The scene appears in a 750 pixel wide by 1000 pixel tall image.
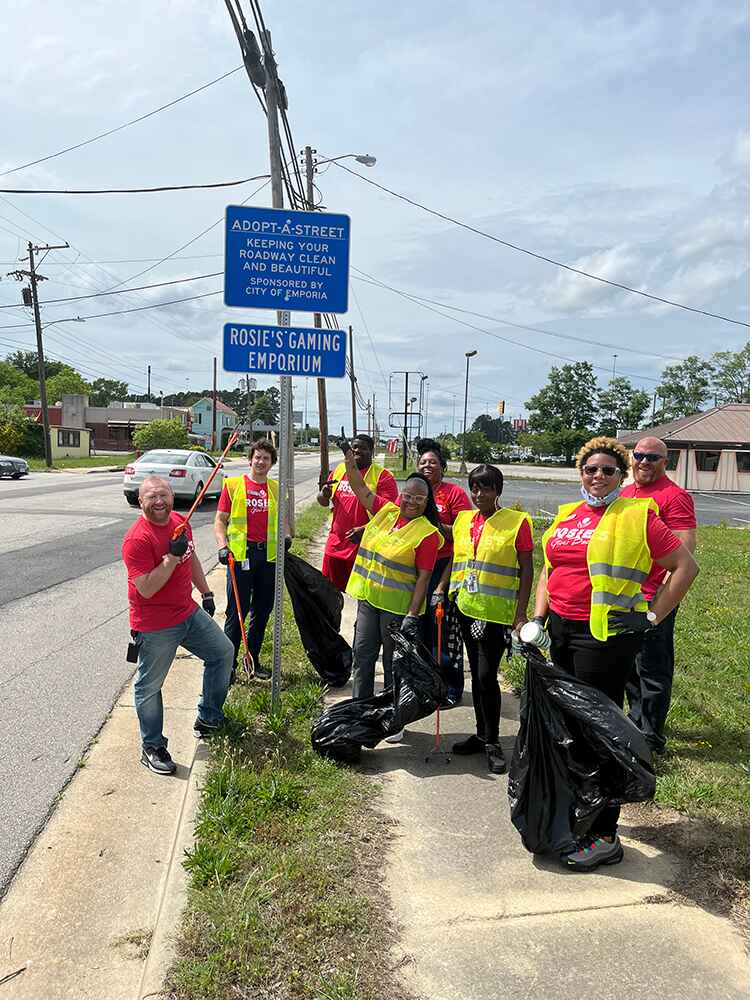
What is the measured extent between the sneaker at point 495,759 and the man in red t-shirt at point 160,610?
1626mm

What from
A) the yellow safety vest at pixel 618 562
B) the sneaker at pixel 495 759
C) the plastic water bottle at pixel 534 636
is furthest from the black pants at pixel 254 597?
the yellow safety vest at pixel 618 562

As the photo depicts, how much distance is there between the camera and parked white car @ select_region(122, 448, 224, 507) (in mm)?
17594

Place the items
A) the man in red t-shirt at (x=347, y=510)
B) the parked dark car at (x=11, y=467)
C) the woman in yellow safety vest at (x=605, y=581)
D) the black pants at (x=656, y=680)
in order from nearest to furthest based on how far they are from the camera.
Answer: the woman in yellow safety vest at (x=605, y=581), the black pants at (x=656, y=680), the man in red t-shirt at (x=347, y=510), the parked dark car at (x=11, y=467)

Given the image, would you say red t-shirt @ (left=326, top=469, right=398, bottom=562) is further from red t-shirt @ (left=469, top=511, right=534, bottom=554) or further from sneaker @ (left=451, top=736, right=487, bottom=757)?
sneaker @ (left=451, top=736, right=487, bottom=757)

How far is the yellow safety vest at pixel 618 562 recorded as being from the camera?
3326 mm

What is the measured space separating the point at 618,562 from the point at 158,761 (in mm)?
2749

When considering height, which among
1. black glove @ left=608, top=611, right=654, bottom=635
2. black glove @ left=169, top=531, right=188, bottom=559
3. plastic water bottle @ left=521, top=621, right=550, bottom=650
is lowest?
plastic water bottle @ left=521, top=621, right=550, bottom=650

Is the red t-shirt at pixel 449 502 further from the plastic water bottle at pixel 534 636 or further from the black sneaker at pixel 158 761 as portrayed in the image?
the black sneaker at pixel 158 761

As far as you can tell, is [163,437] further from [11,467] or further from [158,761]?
[158,761]

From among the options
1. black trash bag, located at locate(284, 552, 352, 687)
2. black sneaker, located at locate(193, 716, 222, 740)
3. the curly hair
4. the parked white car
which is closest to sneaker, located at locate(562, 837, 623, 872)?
the curly hair

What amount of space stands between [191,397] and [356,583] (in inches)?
6547

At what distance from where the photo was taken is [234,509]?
5.66 meters

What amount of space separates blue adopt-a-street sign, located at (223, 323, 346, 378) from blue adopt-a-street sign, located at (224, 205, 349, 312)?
0.16m

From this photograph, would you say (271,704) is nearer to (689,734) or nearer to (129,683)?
(129,683)
